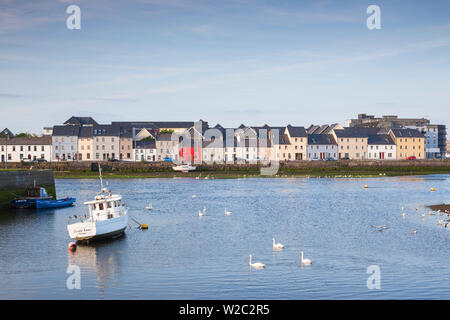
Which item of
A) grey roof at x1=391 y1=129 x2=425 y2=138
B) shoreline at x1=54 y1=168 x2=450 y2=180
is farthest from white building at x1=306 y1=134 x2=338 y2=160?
shoreline at x1=54 y1=168 x2=450 y2=180

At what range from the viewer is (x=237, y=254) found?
30391 millimetres

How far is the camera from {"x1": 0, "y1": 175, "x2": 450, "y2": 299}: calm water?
23547mm

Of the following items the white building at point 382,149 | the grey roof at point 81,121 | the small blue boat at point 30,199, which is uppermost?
the grey roof at point 81,121

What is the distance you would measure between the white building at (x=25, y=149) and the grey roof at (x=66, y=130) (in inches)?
101

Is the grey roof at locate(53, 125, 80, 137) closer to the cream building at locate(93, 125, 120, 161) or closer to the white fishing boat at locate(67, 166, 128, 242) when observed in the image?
the cream building at locate(93, 125, 120, 161)

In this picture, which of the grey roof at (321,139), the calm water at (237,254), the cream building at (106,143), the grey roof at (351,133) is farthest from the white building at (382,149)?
the calm water at (237,254)

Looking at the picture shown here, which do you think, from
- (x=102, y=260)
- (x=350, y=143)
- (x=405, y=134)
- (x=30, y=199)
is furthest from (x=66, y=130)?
(x=102, y=260)

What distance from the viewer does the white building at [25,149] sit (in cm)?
12112

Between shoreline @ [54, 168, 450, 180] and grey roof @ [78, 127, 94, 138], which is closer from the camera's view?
shoreline @ [54, 168, 450, 180]

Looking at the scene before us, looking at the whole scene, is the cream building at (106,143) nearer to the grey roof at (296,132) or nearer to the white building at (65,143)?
the white building at (65,143)

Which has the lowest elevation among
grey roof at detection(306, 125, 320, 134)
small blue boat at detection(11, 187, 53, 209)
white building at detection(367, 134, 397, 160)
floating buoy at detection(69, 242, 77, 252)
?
floating buoy at detection(69, 242, 77, 252)

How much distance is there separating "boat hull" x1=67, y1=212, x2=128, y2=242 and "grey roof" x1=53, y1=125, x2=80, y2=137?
9532cm

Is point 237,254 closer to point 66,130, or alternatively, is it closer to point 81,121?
point 66,130

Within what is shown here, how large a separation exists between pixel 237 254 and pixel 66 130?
10473 centimetres
